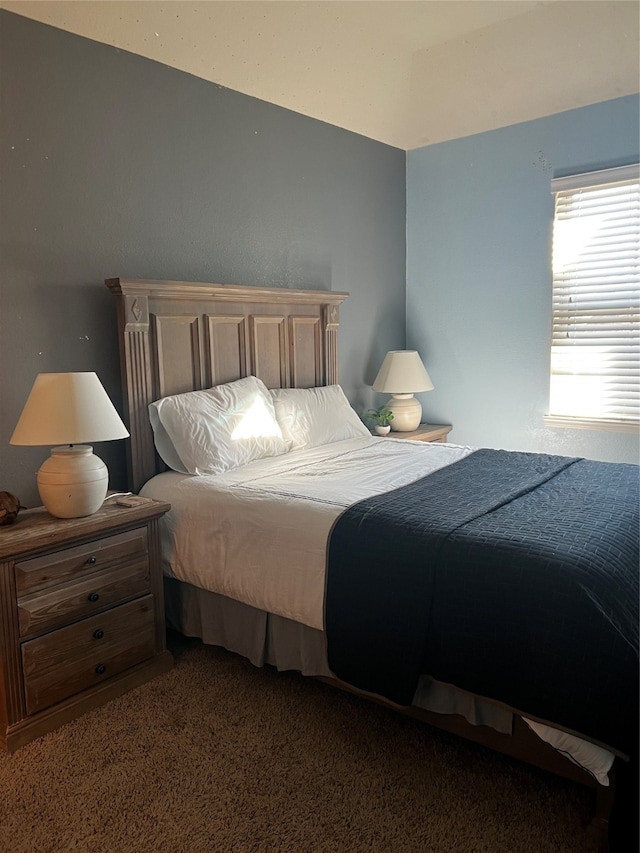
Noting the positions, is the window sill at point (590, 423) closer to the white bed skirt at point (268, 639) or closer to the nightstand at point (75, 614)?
the white bed skirt at point (268, 639)

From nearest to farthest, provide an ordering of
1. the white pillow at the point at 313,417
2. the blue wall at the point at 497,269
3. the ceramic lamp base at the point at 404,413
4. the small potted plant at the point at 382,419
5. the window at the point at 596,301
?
the white pillow at the point at 313,417
the window at the point at 596,301
the blue wall at the point at 497,269
the small potted plant at the point at 382,419
the ceramic lamp base at the point at 404,413

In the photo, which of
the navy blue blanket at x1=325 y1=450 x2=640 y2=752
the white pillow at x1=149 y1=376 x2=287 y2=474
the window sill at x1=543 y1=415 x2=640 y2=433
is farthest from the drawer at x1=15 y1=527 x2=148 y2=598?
the window sill at x1=543 y1=415 x2=640 y2=433

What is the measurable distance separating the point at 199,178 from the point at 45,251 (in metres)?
0.95

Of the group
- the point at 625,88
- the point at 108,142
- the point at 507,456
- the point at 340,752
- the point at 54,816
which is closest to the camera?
the point at 54,816

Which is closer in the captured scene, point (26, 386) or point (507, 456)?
point (26, 386)

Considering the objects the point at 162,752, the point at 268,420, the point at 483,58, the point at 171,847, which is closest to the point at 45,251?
the point at 268,420

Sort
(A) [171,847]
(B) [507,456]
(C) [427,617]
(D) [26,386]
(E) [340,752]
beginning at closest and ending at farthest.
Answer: (A) [171,847] < (C) [427,617] < (E) [340,752] < (D) [26,386] < (B) [507,456]

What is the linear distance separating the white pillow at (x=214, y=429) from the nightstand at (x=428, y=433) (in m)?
1.22

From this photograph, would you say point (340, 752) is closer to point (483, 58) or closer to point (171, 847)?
point (171, 847)

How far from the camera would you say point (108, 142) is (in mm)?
2836

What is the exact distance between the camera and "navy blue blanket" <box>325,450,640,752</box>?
5.32 ft

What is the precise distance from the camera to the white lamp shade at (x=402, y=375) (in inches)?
166

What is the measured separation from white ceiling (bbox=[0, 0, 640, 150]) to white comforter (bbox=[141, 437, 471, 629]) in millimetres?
1960

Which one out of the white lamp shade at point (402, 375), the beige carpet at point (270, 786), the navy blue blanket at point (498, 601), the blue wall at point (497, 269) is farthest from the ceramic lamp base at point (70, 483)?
the blue wall at point (497, 269)
